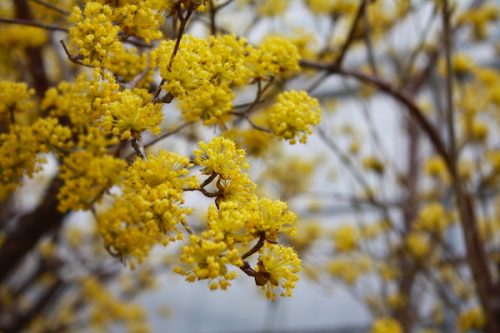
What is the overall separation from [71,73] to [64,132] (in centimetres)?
112

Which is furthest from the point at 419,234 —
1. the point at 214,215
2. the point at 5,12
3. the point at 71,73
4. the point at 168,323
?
the point at 168,323

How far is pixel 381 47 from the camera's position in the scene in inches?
110

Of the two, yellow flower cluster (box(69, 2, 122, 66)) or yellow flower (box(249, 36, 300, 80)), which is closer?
yellow flower cluster (box(69, 2, 122, 66))

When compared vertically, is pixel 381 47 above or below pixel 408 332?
above

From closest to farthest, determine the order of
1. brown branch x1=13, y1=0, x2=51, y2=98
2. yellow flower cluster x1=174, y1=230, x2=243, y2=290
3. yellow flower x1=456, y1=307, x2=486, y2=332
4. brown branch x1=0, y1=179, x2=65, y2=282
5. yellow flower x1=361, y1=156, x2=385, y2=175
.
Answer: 1. yellow flower cluster x1=174, y1=230, x2=243, y2=290
2. brown branch x1=0, y1=179, x2=65, y2=282
3. brown branch x1=13, y1=0, x2=51, y2=98
4. yellow flower x1=456, y1=307, x2=486, y2=332
5. yellow flower x1=361, y1=156, x2=385, y2=175

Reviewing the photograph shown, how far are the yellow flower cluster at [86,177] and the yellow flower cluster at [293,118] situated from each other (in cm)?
23

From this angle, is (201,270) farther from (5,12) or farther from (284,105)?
(5,12)

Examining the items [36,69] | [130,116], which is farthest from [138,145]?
[36,69]

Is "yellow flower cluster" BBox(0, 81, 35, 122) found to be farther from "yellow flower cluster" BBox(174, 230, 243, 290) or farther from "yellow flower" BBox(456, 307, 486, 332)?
"yellow flower" BBox(456, 307, 486, 332)

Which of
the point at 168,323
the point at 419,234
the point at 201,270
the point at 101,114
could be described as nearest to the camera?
the point at 201,270

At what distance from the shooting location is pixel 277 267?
65 centimetres

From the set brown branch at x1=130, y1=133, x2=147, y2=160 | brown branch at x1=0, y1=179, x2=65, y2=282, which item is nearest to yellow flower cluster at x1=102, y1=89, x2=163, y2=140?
brown branch at x1=130, y1=133, x2=147, y2=160

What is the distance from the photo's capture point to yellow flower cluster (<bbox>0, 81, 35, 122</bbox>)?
847mm

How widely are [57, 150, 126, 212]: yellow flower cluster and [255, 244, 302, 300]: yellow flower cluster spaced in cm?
→ 30
